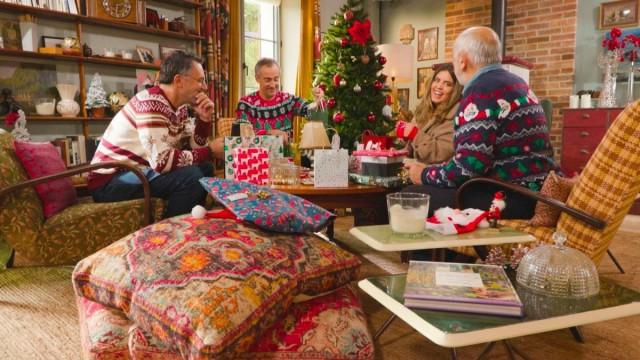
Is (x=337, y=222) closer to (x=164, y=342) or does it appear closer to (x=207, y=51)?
(x=207, y=51)

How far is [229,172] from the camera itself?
7.64 ft

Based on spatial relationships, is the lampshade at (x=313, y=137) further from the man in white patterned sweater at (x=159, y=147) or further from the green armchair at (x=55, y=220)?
the green armchair at (x=55, y=220)

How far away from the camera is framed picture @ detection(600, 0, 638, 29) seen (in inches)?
200

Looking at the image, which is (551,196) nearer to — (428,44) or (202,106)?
(202,106)

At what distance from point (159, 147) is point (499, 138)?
65.5 inches

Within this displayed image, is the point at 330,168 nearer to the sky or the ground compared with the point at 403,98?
nearer to the ground

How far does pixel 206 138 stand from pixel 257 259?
194 centimetres

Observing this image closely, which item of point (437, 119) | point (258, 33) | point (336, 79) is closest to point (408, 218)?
point (437, 119)

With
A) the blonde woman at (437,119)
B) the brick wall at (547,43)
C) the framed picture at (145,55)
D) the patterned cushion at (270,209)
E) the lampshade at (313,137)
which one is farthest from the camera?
the brick wall at (547,43)

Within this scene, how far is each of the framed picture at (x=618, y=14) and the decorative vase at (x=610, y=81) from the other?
0.40 meters

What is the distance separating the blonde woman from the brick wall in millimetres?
3204

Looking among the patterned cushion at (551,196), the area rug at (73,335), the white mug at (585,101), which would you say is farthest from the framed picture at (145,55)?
the white mug at (585,101)

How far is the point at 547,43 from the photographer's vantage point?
5.47m

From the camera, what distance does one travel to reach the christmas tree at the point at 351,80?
323 cm
